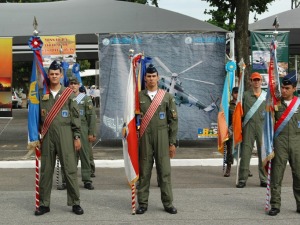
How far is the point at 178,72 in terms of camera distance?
538 inches

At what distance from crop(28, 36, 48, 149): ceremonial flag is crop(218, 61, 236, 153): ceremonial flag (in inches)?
162

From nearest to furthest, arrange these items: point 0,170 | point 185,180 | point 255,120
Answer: point 255,120 → point 185,180 → point 0,170

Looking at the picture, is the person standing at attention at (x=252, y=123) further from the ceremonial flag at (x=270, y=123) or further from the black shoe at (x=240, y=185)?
the ceremonial flag at (x=270, y=123)

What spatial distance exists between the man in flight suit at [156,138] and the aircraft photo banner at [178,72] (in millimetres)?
6158

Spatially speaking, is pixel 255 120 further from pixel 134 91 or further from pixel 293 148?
pixel 134 91

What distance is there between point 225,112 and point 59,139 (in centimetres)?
433

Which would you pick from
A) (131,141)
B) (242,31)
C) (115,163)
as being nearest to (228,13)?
(242,31)

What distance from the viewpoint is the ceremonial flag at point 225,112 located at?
10.3 m

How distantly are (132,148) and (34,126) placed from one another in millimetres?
1326

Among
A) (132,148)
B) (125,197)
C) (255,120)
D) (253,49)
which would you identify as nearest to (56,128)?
(132,148)

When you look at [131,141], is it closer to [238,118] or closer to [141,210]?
[141,210]

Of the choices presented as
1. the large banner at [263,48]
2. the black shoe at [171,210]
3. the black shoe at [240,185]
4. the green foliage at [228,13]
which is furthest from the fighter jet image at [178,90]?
the green foliage at [228,13]

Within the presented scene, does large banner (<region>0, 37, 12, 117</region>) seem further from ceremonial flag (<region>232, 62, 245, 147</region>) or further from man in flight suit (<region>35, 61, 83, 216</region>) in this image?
man in flight suit (<region>35, 61, 83, 216</region>)

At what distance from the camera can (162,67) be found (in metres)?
13.6
